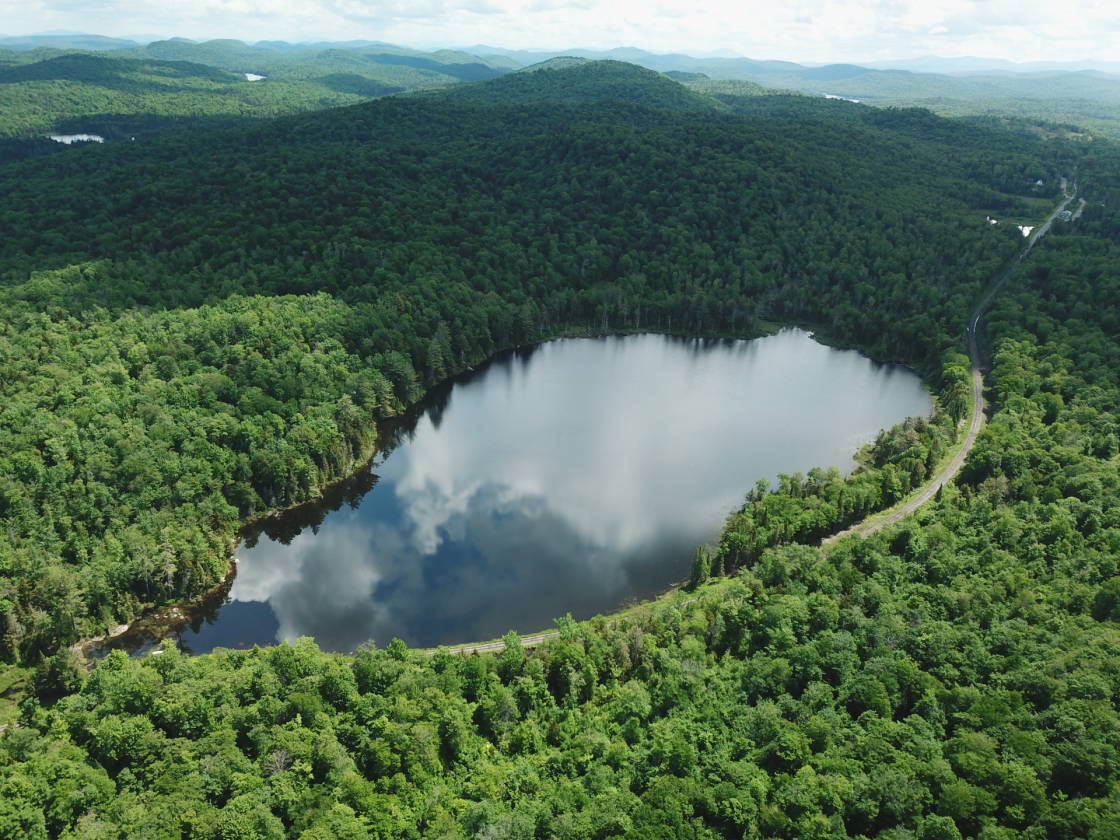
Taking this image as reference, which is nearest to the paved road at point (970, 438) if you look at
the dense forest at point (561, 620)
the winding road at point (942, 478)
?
the winding road at point (942, 478)

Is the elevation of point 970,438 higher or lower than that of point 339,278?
lower

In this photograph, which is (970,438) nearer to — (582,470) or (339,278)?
(582,470)

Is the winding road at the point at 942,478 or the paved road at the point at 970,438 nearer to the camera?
the winding road at the point at 942,478

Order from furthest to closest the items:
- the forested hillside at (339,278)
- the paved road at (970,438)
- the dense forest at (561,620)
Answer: the paved road at (970,438) < the forested hillside at (339,278) < the dense forest at (561,620)

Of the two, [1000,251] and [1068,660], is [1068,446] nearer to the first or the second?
[1068,660]

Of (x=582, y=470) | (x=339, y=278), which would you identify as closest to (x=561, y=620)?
(x=582, y=470)

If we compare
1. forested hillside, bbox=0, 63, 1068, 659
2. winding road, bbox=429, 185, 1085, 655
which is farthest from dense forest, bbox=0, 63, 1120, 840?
winding road, bbox=429, 185, 1085, 655

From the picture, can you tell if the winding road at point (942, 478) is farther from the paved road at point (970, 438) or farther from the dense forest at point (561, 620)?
the dense forest at point (561, 620)
